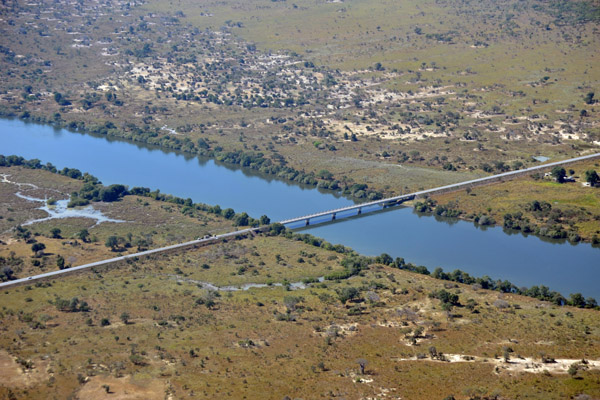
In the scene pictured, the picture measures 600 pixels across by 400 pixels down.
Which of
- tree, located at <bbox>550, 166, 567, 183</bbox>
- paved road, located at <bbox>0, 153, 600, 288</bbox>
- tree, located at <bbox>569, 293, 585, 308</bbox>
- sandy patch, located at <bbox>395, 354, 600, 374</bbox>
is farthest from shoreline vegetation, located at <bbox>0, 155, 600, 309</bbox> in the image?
tree, located at <bbox>550, 166, 567, 183</bbox>

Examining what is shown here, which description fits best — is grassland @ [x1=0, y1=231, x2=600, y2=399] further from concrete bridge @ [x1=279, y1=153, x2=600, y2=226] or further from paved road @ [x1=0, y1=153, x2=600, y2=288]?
concrete bridge @ [x1=279, y1=153, x2=600, y2=226]

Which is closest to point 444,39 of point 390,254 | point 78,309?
point 390,254

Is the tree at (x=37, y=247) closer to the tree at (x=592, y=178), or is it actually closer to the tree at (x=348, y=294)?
the tree at (x=348, y=294)

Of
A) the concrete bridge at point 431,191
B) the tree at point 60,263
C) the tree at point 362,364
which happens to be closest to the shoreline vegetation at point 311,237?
the concrete bridge at point 431,191

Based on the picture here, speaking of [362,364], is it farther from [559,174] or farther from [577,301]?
[559,174]

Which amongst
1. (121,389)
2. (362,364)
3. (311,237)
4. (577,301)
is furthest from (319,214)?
(121,389)
